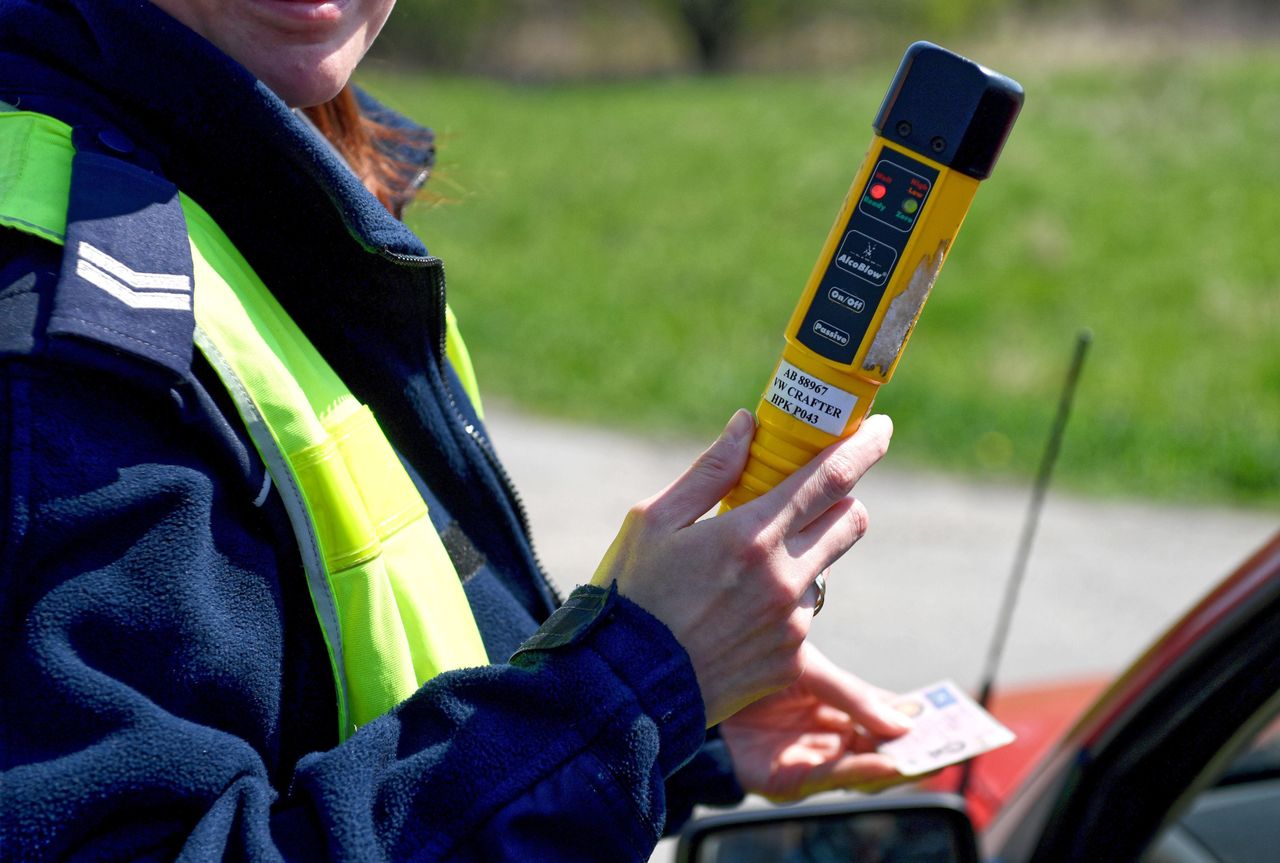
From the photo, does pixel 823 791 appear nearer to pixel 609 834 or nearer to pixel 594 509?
pixel 609 834

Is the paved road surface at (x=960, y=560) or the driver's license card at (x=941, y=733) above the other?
the driver's license card at (x=941, y=733)

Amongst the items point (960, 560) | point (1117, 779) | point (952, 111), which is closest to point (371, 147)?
point (952, 111)

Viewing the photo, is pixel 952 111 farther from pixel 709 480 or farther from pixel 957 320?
pixel 957 320

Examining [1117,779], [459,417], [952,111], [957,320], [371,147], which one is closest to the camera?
Result: [952,111]

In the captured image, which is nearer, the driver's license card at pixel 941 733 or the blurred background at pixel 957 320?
the driver's license card at pixel 941 733

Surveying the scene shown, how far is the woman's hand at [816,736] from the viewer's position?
1634mm

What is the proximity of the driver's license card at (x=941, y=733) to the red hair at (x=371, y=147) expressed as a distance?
93cm

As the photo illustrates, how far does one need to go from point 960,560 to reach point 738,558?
497 centimetres

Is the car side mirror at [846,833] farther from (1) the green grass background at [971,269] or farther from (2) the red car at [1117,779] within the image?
(1) the green grass background at [971,269]

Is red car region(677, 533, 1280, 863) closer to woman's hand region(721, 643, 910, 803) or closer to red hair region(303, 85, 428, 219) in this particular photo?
woman's hand region(721, 643, 910, 803)

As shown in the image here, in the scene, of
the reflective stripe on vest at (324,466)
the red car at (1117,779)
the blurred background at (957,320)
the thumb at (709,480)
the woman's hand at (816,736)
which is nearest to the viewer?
the reflective stripe on vest at (324,466)

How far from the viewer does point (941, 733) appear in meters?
1.63

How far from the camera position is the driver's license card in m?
1.55

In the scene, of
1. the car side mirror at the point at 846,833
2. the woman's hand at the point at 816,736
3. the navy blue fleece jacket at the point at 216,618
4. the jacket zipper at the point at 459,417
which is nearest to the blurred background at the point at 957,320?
the jacket zipper at the point at 459,417
